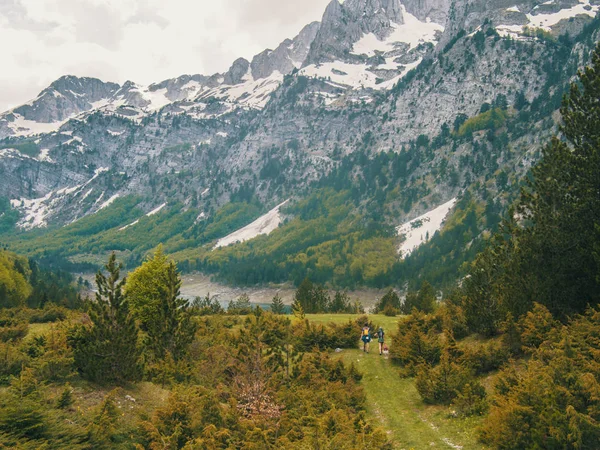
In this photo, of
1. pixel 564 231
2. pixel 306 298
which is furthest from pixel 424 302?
pixel 564 231

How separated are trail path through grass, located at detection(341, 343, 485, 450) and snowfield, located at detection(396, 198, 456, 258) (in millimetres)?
150494

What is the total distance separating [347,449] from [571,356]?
990 centimetres

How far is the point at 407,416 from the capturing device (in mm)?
20797

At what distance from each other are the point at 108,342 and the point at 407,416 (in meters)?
16.5

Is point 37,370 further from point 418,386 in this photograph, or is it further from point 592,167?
point 592,167

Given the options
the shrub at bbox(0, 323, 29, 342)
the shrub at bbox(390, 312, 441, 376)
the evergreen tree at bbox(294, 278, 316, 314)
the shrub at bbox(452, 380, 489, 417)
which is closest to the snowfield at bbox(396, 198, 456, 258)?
the evergreen tree at bbox(294, 278, 316, 314)

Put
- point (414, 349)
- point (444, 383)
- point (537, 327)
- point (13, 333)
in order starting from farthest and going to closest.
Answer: point (13, 333) → point (414, 349) → point (444, 383) → point (537, 327)

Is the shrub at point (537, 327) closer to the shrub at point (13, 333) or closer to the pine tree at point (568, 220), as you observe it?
the pine tree at point (568, 220)

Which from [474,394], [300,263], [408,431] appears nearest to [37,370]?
[408,431]

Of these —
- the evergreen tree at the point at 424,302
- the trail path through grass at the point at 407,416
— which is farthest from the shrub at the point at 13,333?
the evergreen tree at the point at 424,302

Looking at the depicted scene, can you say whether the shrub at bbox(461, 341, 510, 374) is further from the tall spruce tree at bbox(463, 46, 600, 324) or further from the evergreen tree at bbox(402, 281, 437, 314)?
the evergreen tree at bbox(402, 281, 437, 314)

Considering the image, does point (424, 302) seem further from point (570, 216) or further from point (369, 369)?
point (570, 216)

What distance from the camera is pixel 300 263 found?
7717 inches

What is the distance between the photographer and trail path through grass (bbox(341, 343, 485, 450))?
56.3 feet
